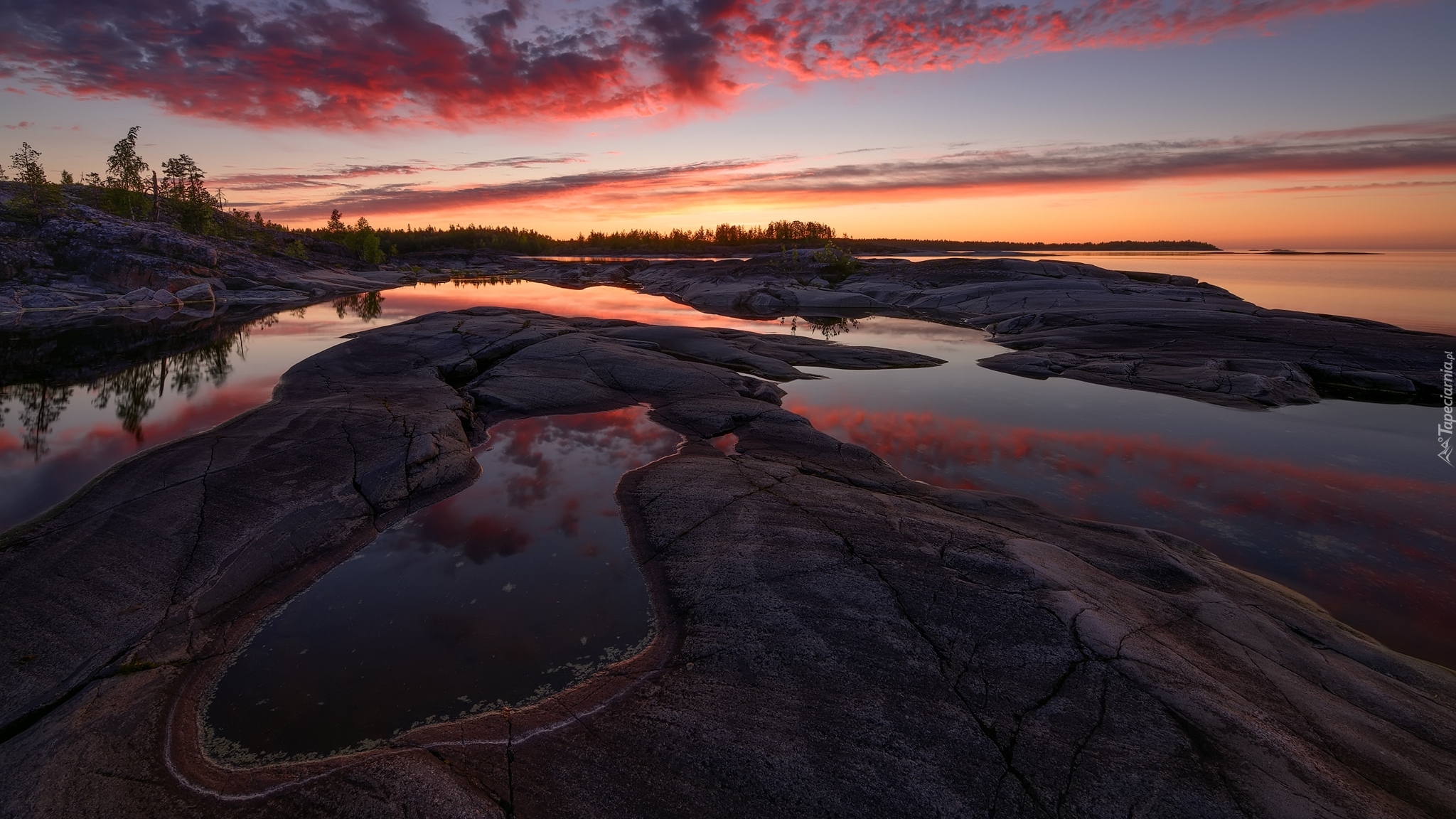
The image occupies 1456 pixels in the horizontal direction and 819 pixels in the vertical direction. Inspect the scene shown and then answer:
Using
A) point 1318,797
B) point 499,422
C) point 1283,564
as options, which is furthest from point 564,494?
point 1283,564

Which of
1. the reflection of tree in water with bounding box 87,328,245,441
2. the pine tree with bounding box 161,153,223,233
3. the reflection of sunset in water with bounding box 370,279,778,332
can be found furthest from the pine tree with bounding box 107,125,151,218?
the reflection of tree in water with bounding box 87,328,245,441

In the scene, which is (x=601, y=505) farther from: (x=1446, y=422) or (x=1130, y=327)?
(x=1130, y=327)

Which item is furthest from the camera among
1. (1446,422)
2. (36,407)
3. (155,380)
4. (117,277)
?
(117,277)

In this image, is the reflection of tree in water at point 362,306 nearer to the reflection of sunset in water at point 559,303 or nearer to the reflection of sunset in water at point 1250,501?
the reflection of sunset in water at point 559,303

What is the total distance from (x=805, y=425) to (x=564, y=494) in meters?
5.62

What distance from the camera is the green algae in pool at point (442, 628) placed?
15.9 feet

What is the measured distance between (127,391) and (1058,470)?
79.7ft

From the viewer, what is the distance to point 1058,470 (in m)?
10.9

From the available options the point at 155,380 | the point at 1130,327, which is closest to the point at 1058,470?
the point at 1130,327

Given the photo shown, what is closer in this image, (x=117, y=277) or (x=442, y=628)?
(x=442, y=628)

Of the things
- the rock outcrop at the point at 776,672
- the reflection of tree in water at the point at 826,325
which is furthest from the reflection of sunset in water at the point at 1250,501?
the reflection of tree in water at the point at 826,325

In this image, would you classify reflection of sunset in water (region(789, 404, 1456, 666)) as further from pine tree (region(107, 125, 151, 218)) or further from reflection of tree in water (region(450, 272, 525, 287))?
pine tree (region(107, 125, 151, 218))

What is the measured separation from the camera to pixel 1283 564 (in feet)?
25.5

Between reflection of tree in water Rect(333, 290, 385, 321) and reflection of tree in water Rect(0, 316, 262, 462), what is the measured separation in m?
12.0
